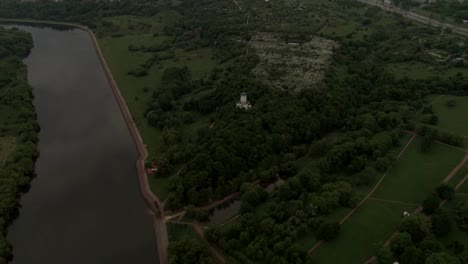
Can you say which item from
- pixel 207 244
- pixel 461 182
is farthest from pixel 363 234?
pixel 207 244

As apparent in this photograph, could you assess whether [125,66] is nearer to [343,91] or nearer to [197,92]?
[197,92]

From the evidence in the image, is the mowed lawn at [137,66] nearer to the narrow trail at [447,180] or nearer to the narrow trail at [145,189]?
the narrow trail at [145,189]

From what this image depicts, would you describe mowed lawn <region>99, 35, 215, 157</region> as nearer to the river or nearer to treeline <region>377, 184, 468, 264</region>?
the river

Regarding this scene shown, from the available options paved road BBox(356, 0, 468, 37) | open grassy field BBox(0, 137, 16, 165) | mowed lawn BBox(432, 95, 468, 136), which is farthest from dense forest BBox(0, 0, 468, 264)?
open grassy field BBox(0, 137, 16, 165)

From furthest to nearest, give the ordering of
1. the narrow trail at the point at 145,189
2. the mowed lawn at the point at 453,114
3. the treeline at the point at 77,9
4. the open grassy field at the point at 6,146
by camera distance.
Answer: the treeline at the point at 77,9
the mowed lawn at the point at 453,114
the open grassy field at the point at 6,146
the narrow trail at the point at 145,189

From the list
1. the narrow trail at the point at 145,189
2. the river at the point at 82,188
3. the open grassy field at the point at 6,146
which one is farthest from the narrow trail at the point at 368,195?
the open grassy field at the point at 6,146

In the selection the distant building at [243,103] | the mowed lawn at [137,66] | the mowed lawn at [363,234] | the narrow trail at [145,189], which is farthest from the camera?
the mowed lawn at [137,66]
